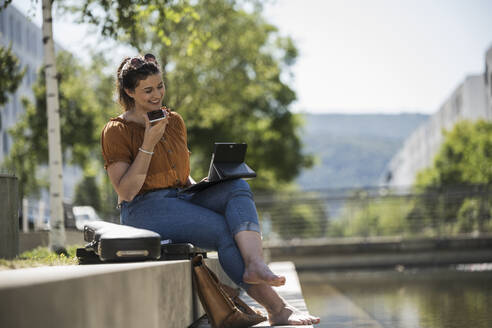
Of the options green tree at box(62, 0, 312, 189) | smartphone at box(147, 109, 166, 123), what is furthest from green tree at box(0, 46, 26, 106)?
smartphone at box(147, 109, 166, 123)

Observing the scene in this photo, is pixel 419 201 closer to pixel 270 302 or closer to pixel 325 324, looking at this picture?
pixel 325 324

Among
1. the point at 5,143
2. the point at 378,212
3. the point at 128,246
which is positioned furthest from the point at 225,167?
the point at 5,143

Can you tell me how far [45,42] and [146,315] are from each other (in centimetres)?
644

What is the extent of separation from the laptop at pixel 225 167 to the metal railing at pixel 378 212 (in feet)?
48.3

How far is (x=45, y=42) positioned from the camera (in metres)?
8.21

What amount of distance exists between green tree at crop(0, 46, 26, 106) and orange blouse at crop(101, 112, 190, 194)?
6.86 metres

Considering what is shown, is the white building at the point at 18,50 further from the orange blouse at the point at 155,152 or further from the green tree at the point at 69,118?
the orange blouse at the point at 155,152

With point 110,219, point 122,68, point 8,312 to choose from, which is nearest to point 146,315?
point 8,312

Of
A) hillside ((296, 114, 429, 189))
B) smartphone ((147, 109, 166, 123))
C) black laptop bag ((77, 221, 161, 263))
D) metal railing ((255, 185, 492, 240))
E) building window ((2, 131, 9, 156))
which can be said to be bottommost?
metal railing ((255, 185, 492, 240))

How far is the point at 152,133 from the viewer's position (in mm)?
3621

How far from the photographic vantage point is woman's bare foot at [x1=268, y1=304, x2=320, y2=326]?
3.36 meters

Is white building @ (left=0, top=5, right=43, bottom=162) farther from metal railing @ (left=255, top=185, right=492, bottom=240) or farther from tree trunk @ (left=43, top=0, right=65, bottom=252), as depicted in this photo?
tree trunk @ (left=43, top=0, right=65, bottom=252)

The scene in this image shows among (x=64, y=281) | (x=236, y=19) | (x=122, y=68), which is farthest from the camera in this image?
(x=236, y=19)

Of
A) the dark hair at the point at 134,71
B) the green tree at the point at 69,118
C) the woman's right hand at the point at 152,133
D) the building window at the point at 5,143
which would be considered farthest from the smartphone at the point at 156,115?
the building window at the point at 5,143
